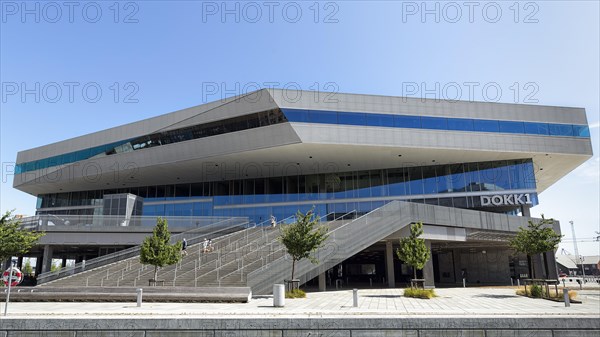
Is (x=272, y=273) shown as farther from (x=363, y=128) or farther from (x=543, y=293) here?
(x=363, y=128)

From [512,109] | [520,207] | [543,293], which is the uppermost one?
[512,109]

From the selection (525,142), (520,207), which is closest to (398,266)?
(520,207)

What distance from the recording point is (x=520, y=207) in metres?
40.1

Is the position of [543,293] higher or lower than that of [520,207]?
lower

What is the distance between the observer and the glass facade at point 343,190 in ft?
130

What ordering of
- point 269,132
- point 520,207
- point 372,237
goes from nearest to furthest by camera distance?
point 372,237 < point 269,132 < point 520,207

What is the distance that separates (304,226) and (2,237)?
17.4 meters

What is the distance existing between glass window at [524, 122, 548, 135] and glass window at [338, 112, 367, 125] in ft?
50.4

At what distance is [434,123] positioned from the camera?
36.6 m

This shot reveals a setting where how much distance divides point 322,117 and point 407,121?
761 centimetres

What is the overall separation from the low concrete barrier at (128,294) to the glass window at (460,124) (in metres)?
25.3

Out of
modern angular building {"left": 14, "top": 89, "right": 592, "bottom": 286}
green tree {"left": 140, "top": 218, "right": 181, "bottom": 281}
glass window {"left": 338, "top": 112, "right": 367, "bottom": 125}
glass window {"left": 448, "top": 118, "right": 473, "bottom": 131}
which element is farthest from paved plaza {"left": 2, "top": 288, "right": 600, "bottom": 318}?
glass window {"left": 448, "top": 118, "right": 473, "bottom": 131}

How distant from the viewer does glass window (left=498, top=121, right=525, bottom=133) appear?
124 feet

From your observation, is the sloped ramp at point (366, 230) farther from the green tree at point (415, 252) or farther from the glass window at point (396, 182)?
the glass window at point (396, 182)
